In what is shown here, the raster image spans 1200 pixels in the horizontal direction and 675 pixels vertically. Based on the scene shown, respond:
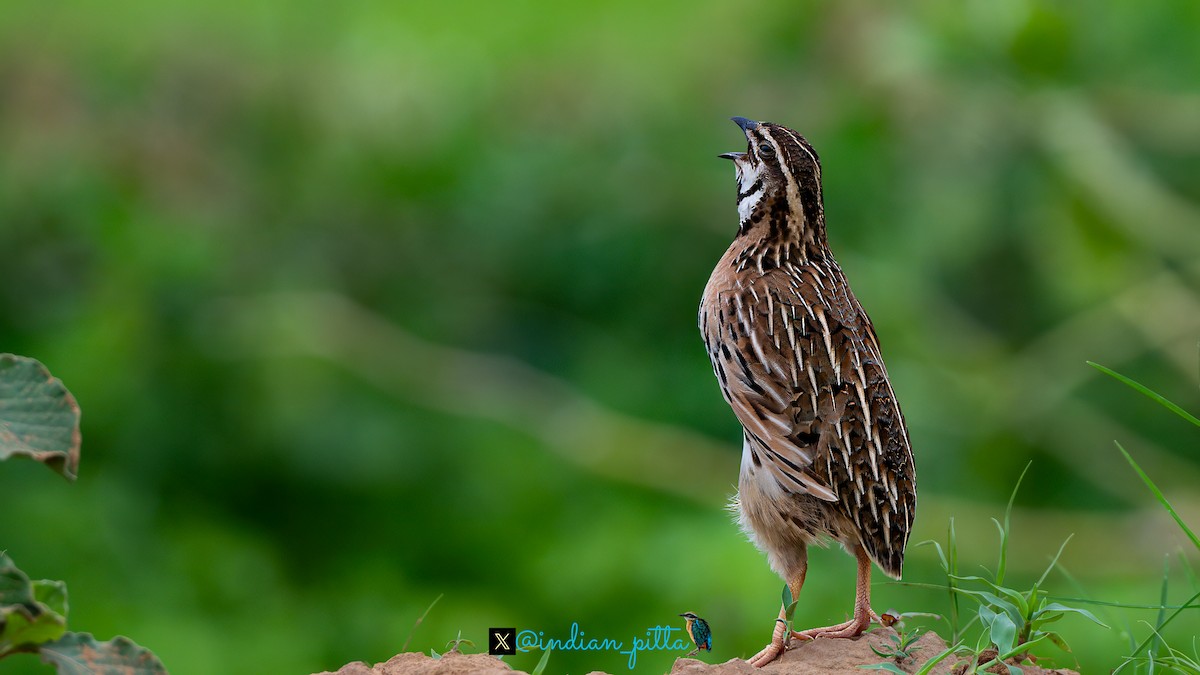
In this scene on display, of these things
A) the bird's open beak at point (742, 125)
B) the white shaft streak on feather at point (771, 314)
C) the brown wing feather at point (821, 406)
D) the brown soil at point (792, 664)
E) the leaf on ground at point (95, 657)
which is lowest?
the leaf on ground at point (95, 657)

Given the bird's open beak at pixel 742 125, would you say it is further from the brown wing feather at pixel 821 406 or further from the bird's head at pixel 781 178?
the brown wing feather at pixel 821 406

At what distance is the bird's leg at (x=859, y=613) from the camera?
8.40 feet

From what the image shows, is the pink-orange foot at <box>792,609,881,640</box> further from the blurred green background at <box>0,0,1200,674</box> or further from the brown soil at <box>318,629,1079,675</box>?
the blurred green background at <box>0,0,1200,674</box>

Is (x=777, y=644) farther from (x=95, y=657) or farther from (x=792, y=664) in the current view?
(x=95, y=657)

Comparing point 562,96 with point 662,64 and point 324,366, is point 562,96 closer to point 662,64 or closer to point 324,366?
point 662,64

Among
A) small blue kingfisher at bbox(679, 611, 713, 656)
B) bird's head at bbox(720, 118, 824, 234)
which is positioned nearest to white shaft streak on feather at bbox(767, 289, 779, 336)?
bird's head at bbox(720, 118, 824, 234)

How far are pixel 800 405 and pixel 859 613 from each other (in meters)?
0.40

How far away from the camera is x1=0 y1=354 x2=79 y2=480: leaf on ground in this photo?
1887 millimetres

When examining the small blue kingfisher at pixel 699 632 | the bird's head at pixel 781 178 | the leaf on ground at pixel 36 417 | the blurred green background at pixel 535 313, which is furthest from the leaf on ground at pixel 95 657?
the blurred green background at pixel 535 313

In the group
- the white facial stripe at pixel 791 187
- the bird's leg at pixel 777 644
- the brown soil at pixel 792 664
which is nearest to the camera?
the brown soil at pixel 792 664

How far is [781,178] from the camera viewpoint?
2768 mm

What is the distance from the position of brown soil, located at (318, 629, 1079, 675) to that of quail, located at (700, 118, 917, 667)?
0.05m

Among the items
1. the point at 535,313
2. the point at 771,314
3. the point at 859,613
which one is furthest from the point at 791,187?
the point at 535,313

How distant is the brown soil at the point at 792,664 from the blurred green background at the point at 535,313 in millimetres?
2088
